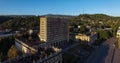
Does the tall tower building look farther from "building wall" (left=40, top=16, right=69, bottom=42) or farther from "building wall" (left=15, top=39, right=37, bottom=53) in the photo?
"building wall" (left=15, top=39, right=37, bottom=53)

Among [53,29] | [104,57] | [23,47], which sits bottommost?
[104,57]

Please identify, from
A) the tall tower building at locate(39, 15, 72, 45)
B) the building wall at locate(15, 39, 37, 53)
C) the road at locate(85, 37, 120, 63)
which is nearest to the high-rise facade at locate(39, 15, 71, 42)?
the tall tower building at locate(39, 15, 72, 45)

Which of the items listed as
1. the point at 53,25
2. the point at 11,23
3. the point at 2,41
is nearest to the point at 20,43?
the point at 2,41

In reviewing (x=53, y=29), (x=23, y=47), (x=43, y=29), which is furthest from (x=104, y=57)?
(x=23, y=47)

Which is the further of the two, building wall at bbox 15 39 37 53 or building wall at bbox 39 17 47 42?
building wall at bbox 39 17 47 42

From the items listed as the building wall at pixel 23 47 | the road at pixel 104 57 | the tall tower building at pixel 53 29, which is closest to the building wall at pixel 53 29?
the tall tower building at pixel 53 29

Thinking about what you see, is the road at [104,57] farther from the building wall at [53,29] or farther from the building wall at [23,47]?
the building wall at [23,47]

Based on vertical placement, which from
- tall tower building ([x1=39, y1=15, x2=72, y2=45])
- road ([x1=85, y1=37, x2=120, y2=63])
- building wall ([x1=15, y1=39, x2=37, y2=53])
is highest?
tall tower building ([x1=39, y1=15, x2=72, y2=45])

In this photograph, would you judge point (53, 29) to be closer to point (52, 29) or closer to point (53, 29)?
point (53, 29)
